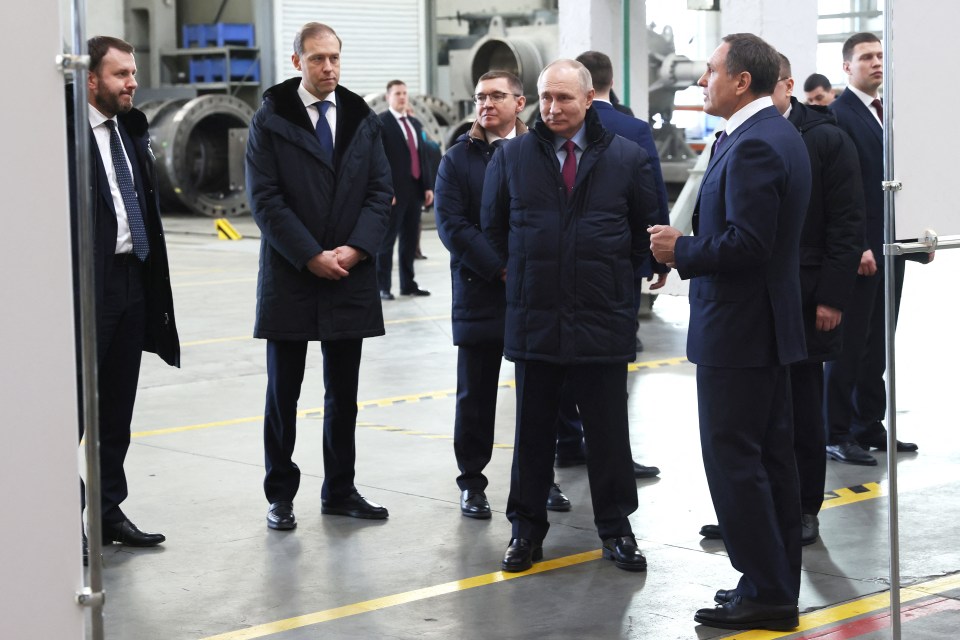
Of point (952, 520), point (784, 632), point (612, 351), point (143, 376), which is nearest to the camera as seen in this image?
point (784, 632)

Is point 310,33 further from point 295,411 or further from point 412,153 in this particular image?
point 412,153

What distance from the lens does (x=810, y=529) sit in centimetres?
516

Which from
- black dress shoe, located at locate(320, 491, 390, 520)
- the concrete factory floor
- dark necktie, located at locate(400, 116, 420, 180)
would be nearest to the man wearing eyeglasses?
the concrete factory floor

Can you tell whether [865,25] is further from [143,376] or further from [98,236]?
[98,236]

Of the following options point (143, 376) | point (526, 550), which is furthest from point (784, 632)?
point (143, 376)

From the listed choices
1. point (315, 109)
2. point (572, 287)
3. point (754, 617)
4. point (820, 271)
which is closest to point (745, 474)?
point (754, 617)

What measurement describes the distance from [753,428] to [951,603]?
96 cm

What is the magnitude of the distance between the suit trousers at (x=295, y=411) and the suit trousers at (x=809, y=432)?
5.93ft

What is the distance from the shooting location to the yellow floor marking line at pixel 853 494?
573 cm

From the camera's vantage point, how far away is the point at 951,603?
438 centimetres

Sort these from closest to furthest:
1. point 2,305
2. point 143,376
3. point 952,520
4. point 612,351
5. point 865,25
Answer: point 2,305, point 612,351, point 952,520, point 143,376, point 865,25

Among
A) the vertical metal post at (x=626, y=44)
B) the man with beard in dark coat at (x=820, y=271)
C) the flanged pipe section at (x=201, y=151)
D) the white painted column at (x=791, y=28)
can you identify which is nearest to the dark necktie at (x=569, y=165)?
the man with beard in dark coat at (x=820, y=271)

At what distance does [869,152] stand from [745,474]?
268 cm

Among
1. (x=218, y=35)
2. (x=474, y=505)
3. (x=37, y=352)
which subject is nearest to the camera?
(x=37, y=352)
